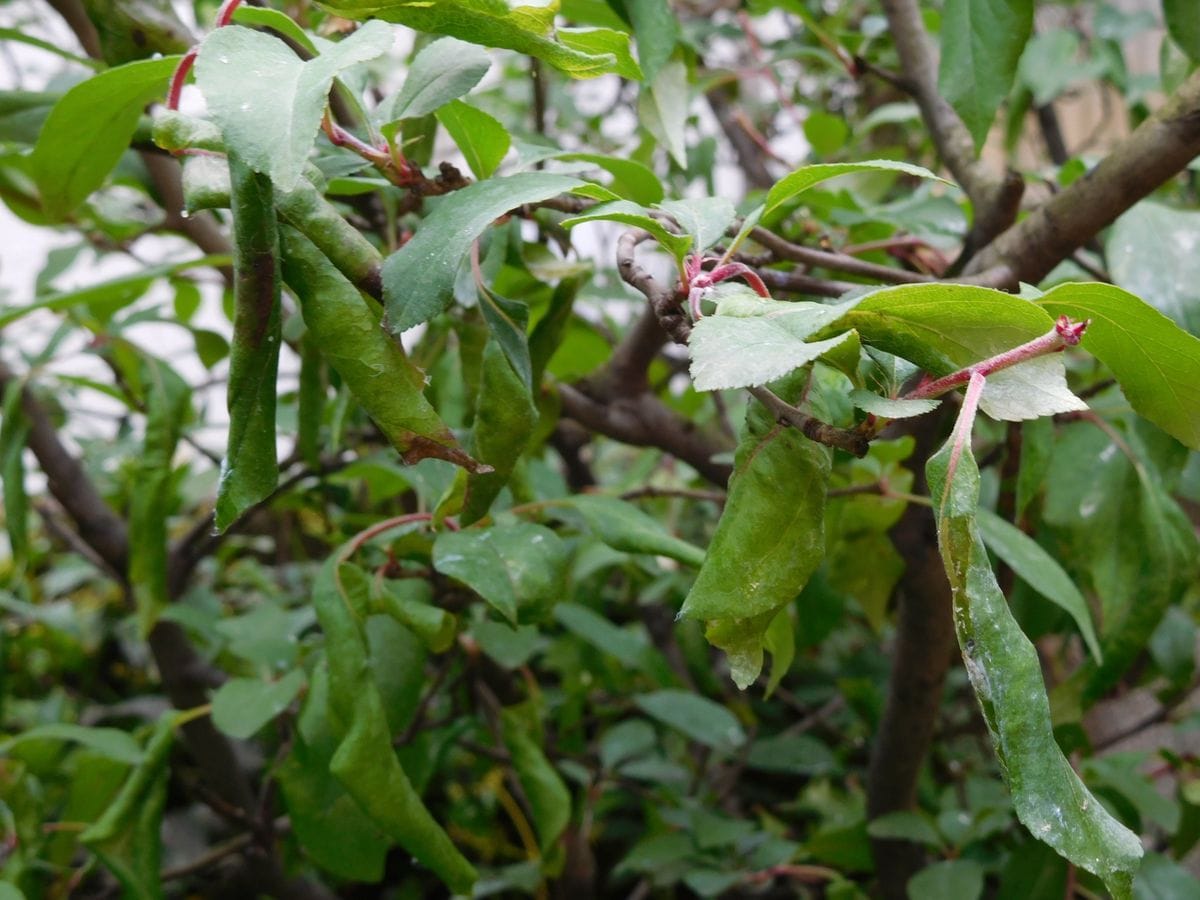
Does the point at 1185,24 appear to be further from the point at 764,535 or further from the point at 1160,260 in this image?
the point at 764,535

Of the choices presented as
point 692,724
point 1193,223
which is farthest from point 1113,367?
point 692,724

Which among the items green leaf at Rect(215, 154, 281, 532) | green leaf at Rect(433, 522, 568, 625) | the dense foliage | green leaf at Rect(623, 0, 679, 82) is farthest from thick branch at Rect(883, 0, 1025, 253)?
green leaf at Rect(215, 154, 281, 532)

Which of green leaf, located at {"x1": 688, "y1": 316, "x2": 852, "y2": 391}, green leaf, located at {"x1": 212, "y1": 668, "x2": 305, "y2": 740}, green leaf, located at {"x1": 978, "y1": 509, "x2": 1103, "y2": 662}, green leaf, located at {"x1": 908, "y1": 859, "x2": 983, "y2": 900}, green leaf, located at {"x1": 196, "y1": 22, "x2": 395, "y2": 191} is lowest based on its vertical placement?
green leaf, located at {"x1": 908, "y1": 859, "x2": 983, "y2": 900}

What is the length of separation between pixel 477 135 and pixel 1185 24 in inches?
14.1

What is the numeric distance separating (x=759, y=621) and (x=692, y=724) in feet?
1.73

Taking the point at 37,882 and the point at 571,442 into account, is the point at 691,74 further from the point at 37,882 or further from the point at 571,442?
the point at 37,882

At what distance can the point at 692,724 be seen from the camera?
2.62 ft

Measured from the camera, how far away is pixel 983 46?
Answer: 50 cm

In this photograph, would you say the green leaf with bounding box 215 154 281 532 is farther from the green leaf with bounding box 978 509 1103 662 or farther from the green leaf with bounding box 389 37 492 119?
the green leaf with bounding box 978 509 1103 662

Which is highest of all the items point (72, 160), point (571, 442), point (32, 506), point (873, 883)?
point (72, 160)

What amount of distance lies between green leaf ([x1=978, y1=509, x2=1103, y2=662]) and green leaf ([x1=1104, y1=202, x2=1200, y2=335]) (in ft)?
0.41

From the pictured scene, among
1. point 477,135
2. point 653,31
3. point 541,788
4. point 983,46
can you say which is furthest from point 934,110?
point 541,788

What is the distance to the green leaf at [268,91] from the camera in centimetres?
25

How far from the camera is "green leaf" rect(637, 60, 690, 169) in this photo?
533 mm
